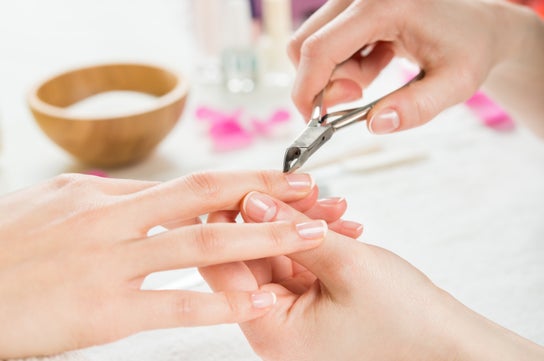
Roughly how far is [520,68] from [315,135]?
39 centimetres

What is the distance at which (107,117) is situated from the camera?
2.93 feet

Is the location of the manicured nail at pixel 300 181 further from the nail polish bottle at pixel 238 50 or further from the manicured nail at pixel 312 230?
the nail polish bottle at pixel 238 50

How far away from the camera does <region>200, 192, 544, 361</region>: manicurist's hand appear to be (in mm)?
532

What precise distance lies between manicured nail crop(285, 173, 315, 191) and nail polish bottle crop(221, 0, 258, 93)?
2.23 ft

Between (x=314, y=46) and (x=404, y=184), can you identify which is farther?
(x=404, y=184)

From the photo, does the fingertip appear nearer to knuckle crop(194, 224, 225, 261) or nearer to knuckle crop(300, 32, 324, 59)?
knuckle crop(194, 224, 225, 261)

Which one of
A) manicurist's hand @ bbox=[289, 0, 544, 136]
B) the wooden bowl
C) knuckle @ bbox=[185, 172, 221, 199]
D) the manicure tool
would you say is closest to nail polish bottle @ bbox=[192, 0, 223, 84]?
the wooden bowl

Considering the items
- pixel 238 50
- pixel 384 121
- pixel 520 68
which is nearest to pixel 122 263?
pixel 384 121

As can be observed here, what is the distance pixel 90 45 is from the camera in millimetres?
1469

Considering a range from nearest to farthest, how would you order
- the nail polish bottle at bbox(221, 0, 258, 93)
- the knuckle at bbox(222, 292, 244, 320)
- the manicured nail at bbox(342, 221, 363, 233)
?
the knuckle at bbox(222, 292, 244, 320) → the manicured nail at bbox(342, 221, 363, 233) → the nail polish bottle at bbox(221, 0, 258, 93)

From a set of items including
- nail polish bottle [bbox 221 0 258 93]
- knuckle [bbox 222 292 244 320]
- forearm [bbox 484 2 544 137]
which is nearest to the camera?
knuckle [bbox 222 292 244 320]

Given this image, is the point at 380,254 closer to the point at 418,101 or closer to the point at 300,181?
the point at 300,181

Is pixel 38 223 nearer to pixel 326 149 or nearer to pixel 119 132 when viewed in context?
pixel 119 132

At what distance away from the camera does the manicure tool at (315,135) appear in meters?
0.62
